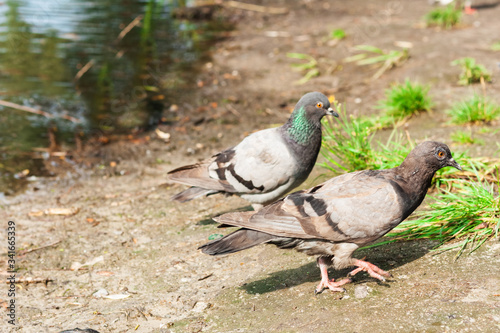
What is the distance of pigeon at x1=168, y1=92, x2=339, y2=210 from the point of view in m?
→ 4.46

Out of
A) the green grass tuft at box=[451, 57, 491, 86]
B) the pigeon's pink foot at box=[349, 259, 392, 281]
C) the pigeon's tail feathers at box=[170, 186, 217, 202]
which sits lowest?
the pigeon's tail feathers at box=[170, 186, 217, 202]

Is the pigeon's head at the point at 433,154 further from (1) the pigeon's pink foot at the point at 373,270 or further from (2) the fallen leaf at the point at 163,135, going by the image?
(2) the fallen leaf at the point at 163,135

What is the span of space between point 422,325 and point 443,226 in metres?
1.05

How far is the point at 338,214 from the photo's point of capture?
336 cm

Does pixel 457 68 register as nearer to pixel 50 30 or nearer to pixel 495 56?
pixel 495 56

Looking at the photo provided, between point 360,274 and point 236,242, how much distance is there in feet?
3.02

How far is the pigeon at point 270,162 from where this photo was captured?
14.6 feet

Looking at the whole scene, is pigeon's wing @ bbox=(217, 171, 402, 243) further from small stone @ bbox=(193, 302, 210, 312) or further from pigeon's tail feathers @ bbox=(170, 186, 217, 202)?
pigeon's tail feathers @ bbox=(170, 186, 217, 202)

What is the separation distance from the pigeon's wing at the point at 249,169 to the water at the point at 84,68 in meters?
2.34

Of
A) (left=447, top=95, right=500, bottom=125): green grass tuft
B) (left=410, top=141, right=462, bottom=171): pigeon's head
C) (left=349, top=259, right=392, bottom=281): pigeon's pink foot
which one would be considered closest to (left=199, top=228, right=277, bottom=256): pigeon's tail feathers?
(left=349, top=259, right=392, bottom=281): pigeon's pink foot

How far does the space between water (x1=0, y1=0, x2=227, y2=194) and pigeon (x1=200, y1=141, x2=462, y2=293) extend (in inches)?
136

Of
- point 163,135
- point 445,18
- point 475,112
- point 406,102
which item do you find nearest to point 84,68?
point 163,135

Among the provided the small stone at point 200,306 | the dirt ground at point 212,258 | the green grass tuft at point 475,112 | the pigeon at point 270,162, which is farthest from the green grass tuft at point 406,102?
the small stone at point 200,306

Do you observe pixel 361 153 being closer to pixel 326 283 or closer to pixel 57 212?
pixel 326 283
